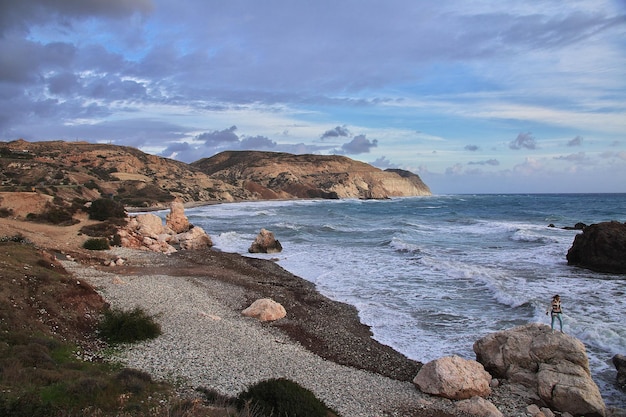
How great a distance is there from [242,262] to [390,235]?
1695 centimetres

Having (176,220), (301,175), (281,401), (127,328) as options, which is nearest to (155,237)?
(176,220)

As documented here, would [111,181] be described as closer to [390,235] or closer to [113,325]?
[390,235]

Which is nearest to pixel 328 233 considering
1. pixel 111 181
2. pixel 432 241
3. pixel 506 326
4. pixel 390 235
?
pixel 390 235

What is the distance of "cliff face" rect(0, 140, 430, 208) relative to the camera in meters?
60.7

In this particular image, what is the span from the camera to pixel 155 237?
1145 inches

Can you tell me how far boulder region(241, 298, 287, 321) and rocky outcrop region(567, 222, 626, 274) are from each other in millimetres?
17666

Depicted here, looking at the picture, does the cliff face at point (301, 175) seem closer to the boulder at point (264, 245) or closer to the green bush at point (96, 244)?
the boulder at point (264, 245)

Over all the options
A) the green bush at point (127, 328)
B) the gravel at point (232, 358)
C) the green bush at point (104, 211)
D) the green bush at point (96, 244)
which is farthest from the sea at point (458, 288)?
the green bush at point (96, 244)

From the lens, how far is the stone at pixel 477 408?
26.9ft

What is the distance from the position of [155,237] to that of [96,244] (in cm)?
611

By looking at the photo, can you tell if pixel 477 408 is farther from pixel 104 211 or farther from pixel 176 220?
pixel 176 220

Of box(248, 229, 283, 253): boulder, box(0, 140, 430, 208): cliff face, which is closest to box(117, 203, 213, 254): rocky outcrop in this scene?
box(248, 229, 283, 253): boulder

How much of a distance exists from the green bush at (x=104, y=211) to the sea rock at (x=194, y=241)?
4668 millimetres

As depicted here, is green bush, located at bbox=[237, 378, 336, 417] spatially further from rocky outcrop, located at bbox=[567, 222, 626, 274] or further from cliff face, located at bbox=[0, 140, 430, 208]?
cliff face, located at bbox=[0, 140, 430, 208]
